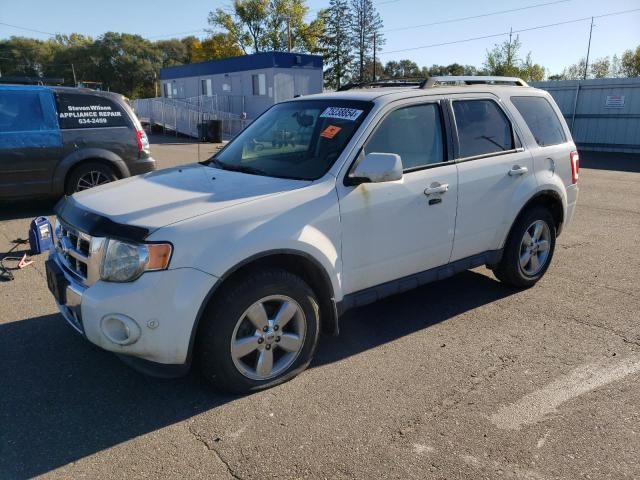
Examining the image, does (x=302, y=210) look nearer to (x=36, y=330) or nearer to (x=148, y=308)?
(x=148, y=308)

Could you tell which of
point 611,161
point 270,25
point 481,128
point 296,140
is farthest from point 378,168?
point 270,25

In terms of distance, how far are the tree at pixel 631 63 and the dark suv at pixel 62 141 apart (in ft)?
231

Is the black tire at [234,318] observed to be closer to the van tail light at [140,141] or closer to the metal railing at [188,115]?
Answer: the van tail light at [140,141]

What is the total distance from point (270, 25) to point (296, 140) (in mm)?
63926

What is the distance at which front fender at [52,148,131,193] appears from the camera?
791 cm

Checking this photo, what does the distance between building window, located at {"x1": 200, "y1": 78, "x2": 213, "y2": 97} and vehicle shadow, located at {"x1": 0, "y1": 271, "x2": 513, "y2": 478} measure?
30.8m

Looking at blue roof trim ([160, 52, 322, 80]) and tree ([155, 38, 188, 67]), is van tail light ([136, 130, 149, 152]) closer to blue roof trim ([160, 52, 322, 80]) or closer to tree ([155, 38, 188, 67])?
blue roof trim ([160, 52, 322, 80])

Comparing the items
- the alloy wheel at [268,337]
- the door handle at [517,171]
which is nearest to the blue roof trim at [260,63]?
the door handle at [517,171]

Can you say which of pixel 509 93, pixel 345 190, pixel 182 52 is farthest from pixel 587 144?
pixel 182 52

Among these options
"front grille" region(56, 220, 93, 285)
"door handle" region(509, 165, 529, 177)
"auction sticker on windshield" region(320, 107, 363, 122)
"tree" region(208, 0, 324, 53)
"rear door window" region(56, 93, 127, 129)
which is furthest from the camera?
"tree" region(208, 0, 324, 53)

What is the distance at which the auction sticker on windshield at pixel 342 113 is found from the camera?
3.80m

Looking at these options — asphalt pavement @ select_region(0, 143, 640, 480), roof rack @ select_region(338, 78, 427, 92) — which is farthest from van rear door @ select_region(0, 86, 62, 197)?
roof rack @ select_region(338, 78, 427, 92)

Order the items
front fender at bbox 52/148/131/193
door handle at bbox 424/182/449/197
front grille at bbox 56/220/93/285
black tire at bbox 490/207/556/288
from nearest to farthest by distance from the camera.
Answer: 1. front grille at bbox 56/220/93/285
2. door handle at bbox 424/182/449/197
3. black tire at bbox 490/207/556/288
4. front fender at bbox 52/148/131/193

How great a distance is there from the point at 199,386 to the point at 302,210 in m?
1.31
